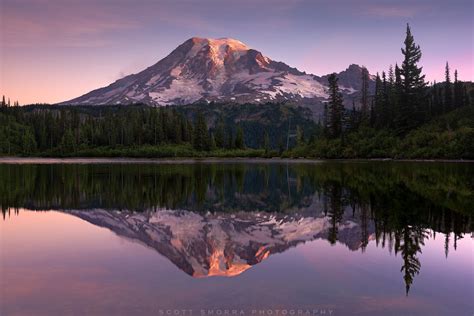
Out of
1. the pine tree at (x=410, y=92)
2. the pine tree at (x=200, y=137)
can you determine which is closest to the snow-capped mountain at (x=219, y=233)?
the pine tree at (x=410, y=92)

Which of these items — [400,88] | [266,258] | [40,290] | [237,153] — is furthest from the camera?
[237,153]

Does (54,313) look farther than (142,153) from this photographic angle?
No

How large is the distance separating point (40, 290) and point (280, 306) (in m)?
6.26

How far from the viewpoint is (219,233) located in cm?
2286

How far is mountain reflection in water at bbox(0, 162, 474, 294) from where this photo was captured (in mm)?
18781

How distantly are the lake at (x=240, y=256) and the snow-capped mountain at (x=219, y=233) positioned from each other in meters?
0.05

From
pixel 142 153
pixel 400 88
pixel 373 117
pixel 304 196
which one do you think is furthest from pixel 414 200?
pixel 142 153

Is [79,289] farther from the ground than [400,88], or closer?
closer

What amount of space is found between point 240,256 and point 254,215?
36.7ft

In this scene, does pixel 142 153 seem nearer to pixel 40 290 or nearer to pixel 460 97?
pixel 460 97

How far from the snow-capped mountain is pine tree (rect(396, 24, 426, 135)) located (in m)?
105

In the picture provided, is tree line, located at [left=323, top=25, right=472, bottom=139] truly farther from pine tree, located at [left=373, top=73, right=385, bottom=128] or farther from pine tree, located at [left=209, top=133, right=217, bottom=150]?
pine tree, located at [left=209, top=133, right=217, bottom=150]

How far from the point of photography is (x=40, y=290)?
13336 mm

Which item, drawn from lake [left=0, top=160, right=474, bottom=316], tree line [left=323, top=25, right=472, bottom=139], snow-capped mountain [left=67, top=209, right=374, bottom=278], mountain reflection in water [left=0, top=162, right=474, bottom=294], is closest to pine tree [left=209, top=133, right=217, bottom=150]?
tree line [left=323, top=25, right=472, bottom=139]
